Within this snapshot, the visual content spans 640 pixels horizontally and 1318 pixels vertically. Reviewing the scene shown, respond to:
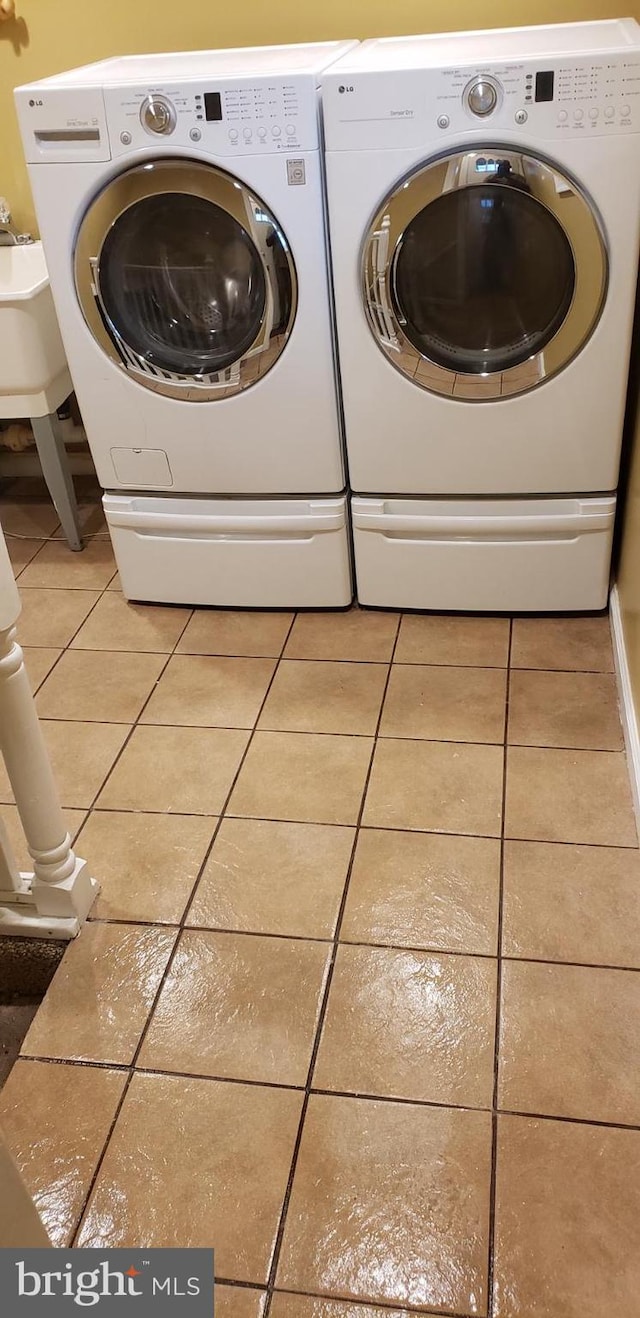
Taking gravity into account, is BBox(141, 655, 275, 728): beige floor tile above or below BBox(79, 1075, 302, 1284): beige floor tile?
below

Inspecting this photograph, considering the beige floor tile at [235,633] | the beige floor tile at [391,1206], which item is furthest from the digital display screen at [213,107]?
the beige floor tile at [391,1206]

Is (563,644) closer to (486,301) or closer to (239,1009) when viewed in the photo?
(486,301)

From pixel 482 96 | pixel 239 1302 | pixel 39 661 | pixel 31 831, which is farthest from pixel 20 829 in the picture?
pixel 482 96

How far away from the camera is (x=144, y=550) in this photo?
235cm

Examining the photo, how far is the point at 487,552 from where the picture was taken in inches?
86.0

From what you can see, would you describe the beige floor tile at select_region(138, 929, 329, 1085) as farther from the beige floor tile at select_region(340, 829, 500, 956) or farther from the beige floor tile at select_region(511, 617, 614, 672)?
the beige floor tile at select_region(511, 617, 614, 672)

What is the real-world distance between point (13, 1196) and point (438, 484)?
156 centimetres

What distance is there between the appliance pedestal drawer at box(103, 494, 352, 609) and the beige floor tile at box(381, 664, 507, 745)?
0.99 feet

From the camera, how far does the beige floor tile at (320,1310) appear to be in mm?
1151

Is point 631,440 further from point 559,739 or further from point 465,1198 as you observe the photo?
point 465,1198

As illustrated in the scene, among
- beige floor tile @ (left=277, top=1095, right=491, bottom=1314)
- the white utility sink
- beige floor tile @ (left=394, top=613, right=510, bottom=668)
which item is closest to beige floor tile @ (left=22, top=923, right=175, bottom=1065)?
beige floor tile @ (left=277, top=1095, right=491, bottom=1314)

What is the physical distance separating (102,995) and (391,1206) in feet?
1.72

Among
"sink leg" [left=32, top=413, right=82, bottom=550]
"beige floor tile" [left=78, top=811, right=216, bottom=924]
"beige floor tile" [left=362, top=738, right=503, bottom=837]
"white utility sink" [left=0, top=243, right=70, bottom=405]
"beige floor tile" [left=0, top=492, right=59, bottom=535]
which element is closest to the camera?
"beige floor tile" [left=78, top=811, right=216, bottom=924]

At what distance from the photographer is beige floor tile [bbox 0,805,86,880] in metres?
1.78
